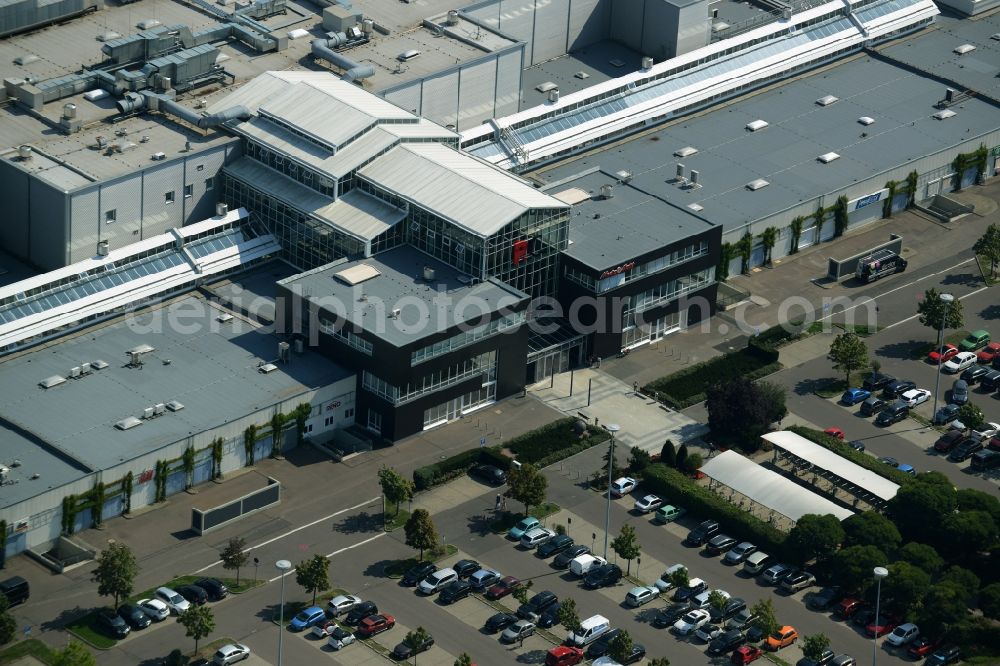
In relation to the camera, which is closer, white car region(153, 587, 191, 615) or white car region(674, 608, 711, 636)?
white car region(153, 587, 191, 615)

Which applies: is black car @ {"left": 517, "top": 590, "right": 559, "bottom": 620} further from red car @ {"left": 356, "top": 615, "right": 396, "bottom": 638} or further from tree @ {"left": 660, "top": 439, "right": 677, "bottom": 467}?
tree @ {"left": 660, "top": 439, "right": 677, "bottom": 467}

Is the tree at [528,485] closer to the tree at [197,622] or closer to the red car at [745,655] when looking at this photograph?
the red car at [745,655]

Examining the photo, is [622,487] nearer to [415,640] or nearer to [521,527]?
[521,527]

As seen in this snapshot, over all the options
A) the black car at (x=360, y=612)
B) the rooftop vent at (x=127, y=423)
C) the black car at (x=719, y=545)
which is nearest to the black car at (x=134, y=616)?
the black car at (x=360, y=612)

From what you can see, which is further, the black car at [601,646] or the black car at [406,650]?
the black car at [601,646]

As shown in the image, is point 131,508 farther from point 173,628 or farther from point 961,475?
point 961,475

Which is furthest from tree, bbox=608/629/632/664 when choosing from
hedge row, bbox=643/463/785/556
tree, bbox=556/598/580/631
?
hedge row, bbox=643/463/785/556
